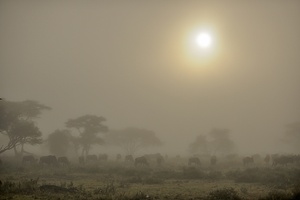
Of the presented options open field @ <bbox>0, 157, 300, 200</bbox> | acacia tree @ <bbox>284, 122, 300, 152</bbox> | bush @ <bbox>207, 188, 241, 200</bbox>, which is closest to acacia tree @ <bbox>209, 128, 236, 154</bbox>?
acacia tree @ <bbox>284, 122, 300, 152</bbox>

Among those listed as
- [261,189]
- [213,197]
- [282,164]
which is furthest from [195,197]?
[282,164]

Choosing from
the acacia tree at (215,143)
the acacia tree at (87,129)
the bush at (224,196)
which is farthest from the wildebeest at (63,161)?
the acacia tree at (215,143)

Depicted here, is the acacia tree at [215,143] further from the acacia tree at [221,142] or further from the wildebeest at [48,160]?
the wildebeest at [48,160]

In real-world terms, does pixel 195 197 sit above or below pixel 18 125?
below

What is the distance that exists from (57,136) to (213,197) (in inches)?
1907

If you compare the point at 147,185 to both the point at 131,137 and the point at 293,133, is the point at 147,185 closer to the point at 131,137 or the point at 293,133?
the point at 131,137

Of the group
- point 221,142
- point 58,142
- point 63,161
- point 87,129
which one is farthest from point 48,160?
point 221,142

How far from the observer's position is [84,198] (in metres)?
21.8

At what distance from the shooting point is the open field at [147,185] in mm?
22609

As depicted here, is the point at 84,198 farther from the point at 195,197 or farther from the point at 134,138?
the point at 134,138

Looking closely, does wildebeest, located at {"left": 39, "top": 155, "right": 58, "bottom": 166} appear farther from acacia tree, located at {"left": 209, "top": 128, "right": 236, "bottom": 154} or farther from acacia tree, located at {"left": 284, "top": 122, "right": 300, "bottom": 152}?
acacia tree, located at {"left": 284, "top": 122, "right": 300, "bottom": 152}

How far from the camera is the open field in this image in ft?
74.2

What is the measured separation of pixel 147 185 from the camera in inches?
1165

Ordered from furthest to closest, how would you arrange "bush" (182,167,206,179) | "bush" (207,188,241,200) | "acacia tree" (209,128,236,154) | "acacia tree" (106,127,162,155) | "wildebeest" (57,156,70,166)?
"acacia tree" (106,127,162,155) < "acacia tree" (209,128,236,154) < "wildebeest" (57,156,70,166) < "bush" (182,167,206,179) < "bush" (207,188,241,200)
